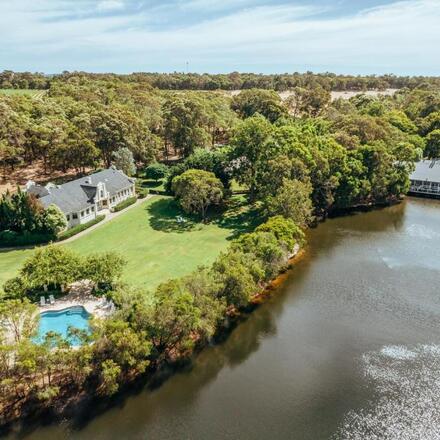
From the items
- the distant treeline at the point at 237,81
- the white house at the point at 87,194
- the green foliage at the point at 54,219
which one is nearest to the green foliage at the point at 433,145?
the white house at the point at 87,194

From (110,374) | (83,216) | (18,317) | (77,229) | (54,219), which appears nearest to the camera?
(110,374)

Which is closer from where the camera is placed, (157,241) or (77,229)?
(157,241)

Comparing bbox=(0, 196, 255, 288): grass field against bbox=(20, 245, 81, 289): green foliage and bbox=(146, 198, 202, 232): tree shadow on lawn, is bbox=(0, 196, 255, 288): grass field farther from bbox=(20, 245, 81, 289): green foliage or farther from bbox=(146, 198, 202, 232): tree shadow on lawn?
bbox=(20, 245, 81, 289): green foliage

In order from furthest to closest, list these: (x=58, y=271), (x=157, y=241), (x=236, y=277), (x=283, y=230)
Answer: (x=157, y=241)
(x=283, y=230)
(x=58, y=271)
(x=236, y=277)

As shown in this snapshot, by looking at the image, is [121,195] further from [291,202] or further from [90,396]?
[90,396]

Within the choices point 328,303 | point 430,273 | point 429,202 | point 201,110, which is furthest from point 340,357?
point 201,110

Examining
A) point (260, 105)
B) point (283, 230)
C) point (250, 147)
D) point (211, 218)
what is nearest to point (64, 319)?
point (283, 230)

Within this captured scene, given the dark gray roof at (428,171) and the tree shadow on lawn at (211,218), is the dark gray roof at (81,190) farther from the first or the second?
the dark gray roof at (428,171)

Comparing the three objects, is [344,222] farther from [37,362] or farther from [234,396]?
[37,362]

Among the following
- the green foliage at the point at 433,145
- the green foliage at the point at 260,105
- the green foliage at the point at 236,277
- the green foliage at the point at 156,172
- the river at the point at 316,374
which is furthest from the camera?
the green foliage at the point at 260,105
